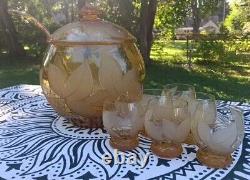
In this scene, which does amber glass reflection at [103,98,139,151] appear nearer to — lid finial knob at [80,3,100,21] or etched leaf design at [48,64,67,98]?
etched leaf design at [48,64,67,98]

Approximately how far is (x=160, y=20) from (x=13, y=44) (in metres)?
3.31

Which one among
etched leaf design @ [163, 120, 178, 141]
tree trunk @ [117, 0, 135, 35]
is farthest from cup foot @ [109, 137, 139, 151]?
tree trunk @ [117, 0, 135, 35]

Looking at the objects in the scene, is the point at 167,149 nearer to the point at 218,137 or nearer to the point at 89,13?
the point at 218,137

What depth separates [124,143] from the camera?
0.99m

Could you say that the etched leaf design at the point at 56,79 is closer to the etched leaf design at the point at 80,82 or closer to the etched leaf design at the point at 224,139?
the etched leaf design at the point at 80,82

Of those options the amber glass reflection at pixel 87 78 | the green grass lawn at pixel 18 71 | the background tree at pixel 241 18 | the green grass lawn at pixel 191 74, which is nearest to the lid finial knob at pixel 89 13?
the amber glass reflection at pixel 87 78

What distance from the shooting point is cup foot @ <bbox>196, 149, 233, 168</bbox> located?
0.88m

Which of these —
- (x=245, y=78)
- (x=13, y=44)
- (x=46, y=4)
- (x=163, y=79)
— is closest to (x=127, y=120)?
(x=163, y=79)

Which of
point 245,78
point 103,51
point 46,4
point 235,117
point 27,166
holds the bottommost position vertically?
point 245,78

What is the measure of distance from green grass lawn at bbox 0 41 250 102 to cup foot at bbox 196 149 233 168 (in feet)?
8.54

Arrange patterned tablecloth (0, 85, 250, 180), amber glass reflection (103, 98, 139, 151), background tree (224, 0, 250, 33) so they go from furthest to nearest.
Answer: background tree (224, 0, 250, 33) < amber glass reflection (103, 98, 139, 151) < patterned tablecloth (0, 85, 250, 180)

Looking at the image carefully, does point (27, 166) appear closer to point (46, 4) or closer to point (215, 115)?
point (215, 115)

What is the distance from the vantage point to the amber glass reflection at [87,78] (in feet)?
3.51

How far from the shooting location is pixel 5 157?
965 mm
